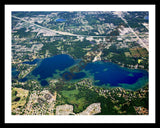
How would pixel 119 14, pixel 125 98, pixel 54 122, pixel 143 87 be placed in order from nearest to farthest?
pixel 54 122
pixel 125 98
pixel 143 87
pixel 119 14

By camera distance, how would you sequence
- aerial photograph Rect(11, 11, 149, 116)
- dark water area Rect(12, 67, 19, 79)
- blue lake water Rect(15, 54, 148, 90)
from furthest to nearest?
1. dark water area Rect(12, 67, 19, 79)
2. blue lake water Rect(15, 54, 148, 90)
3. aerial photograph Rect(11, 11, 149, 116)

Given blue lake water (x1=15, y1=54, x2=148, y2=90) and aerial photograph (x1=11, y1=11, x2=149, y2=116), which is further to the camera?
blue lake water (x1=15, y1=54, x2=148, y2=90)

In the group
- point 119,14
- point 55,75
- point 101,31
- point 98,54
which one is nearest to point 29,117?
point 55,75

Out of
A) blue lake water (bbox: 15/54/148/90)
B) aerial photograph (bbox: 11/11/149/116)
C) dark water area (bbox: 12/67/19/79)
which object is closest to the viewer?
aerial photograph (bbox: 11/11/149/116)

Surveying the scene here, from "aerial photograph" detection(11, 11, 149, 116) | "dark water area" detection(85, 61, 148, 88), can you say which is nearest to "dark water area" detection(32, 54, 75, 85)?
"aerial photograph" detection(11, 11, 149, 116)

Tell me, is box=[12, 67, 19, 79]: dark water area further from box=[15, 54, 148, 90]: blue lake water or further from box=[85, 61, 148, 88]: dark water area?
box=[85, 61, 148, 88]: dark water area

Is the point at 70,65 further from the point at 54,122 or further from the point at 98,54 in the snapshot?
the point at 54,122

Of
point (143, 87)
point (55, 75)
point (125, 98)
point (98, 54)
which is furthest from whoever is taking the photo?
point (98, 54)
